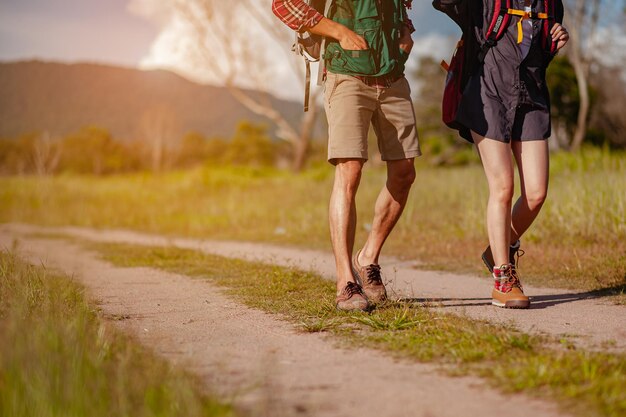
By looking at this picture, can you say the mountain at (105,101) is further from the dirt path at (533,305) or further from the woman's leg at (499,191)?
the woman's leg at (499,191)

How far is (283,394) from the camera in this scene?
8.89ft

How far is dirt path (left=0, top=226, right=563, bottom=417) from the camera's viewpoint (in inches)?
101

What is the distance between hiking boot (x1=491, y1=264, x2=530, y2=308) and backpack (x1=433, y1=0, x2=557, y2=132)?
99 centimetres

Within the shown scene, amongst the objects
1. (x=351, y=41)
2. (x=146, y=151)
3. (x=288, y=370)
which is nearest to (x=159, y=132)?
(x=146, y=151)

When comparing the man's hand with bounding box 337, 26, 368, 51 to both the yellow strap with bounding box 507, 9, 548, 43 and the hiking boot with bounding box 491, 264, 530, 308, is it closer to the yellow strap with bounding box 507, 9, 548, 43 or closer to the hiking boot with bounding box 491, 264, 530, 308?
the yellow strap with bounding box 507, 9, 548, 43

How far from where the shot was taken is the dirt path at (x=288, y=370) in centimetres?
256

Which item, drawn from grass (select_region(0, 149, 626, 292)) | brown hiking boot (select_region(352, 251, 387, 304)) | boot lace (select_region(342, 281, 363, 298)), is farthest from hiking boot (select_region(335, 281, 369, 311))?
grass (select_region(0, 149, 626, 292))

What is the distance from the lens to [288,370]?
3088mm

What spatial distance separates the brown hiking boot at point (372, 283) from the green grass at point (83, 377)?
1.90 metres

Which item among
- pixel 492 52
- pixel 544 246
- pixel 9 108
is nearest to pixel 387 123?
pixel 492 52

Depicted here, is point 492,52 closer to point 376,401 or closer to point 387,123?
point 387,123

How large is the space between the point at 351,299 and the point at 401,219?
26.2 ft

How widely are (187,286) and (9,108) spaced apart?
40.0m

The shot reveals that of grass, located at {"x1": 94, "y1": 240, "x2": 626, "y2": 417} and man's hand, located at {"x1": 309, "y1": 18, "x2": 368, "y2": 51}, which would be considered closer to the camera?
grass, located at {"x1": 94, "y1": 240, "x2": 626, "y2": 417}
